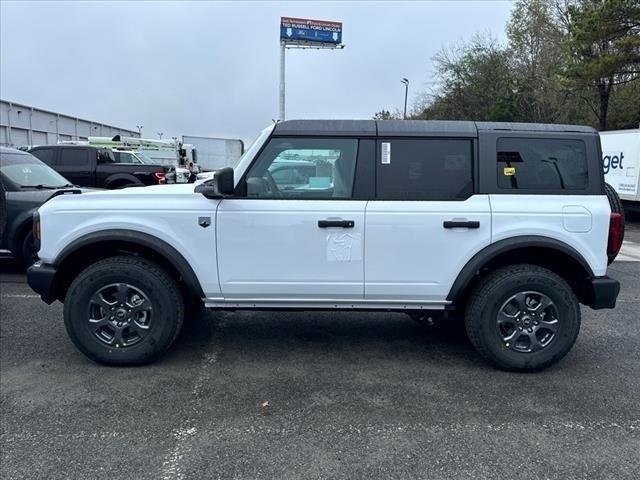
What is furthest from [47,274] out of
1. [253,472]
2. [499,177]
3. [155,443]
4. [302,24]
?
[302,24]

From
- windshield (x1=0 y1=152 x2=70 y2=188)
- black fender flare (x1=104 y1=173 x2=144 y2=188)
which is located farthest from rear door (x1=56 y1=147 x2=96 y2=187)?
windshield (x1=0 y1=152 x2=70 y2=188)

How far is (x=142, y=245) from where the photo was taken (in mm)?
4016

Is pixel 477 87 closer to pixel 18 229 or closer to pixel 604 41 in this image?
pixel 604 41

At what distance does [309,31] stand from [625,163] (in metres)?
29.1

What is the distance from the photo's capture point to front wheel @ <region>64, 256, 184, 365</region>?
3992 millimetres

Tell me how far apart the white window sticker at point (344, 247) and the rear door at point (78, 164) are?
1283 cm

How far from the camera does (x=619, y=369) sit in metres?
4.22

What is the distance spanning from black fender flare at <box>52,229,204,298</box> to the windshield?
4211 mm

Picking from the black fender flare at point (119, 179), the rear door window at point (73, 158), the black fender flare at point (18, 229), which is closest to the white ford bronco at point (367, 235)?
the black fender flare at point (18, 229)

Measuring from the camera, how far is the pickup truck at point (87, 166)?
1457 cm

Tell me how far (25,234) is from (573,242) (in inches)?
257

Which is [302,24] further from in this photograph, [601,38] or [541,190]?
[541,190]

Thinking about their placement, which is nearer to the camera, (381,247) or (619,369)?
(381,247)

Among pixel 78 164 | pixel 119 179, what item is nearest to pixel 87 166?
pixel 78 164
